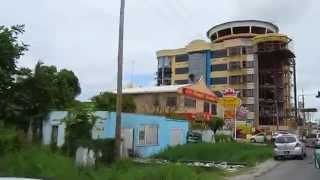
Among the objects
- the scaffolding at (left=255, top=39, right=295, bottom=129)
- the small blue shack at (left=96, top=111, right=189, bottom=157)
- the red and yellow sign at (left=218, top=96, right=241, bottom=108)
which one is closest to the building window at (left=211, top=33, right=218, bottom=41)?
the scaffolding at (left=255, top=39, right=295, bottom=129)

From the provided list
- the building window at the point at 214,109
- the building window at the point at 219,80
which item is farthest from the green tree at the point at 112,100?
the building window at the point at 219,80

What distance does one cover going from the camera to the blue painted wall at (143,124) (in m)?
35.4

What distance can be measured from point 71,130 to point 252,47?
86.0 metres

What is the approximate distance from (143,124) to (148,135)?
3.70ft

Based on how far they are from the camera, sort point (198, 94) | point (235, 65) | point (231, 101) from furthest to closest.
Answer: point (235, 65) → point (198, 94) → point (231, 101)

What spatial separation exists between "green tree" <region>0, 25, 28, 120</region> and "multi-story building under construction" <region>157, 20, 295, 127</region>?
268ft

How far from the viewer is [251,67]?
110 metres

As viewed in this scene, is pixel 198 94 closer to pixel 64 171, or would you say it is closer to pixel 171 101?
pixel 171 101

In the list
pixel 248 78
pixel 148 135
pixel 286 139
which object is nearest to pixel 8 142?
pixel 148 135

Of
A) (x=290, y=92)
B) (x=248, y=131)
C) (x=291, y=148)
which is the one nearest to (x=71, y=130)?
(x=291, y=148)

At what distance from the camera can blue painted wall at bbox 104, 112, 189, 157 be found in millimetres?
35375

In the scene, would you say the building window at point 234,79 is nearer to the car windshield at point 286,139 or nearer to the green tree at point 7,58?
the car windshield at point 286,139

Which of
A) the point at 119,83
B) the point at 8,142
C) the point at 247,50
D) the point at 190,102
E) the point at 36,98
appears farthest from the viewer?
the point at 247,50

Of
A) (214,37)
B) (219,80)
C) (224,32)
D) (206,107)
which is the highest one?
(224,32)
